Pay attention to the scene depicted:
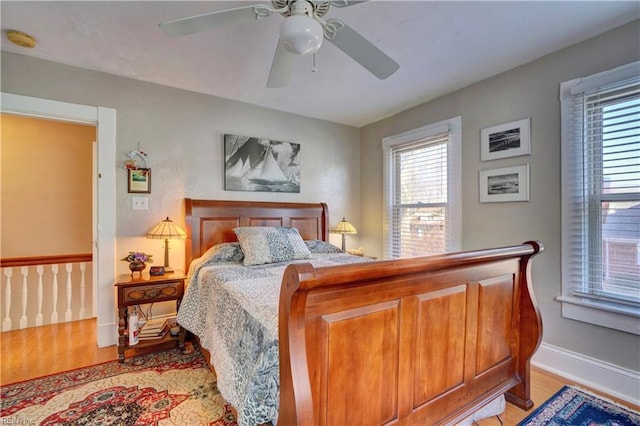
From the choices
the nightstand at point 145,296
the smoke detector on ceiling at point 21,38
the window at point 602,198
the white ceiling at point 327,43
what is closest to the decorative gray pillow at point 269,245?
the nightstand at point 145,296

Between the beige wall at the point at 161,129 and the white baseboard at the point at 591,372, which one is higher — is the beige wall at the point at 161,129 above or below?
above

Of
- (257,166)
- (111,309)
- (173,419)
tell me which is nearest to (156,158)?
(257,166)

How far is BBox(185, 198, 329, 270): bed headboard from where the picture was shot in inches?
113

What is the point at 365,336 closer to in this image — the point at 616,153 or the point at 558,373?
the point at 558,373

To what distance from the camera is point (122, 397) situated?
1.85m

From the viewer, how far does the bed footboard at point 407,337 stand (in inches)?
37.4

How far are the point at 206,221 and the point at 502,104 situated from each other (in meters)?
3.00

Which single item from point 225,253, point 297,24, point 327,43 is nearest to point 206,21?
point 297,24

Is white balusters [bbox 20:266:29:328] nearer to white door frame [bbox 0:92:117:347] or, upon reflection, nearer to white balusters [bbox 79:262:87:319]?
white balusters [bbox 79:262:87:319]

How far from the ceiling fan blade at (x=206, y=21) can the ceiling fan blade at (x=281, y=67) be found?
0.26 m

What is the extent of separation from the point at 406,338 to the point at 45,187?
4.10 metres

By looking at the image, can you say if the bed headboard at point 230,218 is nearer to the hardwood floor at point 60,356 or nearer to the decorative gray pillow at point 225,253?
the decorative gray pillow at point 225,253

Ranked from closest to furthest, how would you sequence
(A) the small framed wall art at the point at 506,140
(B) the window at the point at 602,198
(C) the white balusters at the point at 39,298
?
(B) the window at the point at 602,198 → (A) the small framed wall art at the point at 506,140 → (C) the white balusters at the point at 39,298

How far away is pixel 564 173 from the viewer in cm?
218
